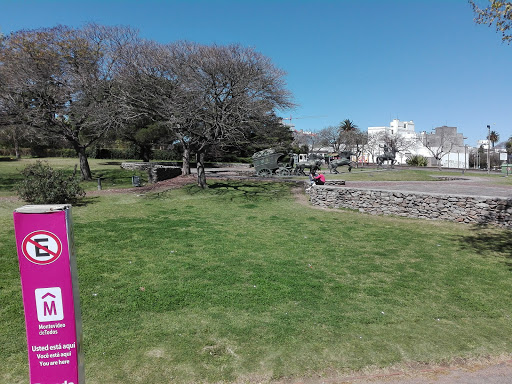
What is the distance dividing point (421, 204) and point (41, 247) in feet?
42.9

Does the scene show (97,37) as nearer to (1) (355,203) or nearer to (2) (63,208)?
(1) (355,203)

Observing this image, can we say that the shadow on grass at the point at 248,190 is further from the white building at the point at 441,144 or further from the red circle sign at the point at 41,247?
the white building at the point at 441,144

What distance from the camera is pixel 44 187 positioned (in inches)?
524

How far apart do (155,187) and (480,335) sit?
1885 centimetres

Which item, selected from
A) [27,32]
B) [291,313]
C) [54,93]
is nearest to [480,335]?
[291,313]

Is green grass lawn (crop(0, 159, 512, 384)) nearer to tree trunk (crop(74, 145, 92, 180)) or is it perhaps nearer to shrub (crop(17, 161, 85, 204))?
shrub (crop(17, 161, 85, 204))

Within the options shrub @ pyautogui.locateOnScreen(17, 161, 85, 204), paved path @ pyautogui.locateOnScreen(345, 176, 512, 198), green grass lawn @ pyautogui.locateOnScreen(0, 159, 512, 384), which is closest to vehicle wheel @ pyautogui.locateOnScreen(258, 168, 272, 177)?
paved path @ pyautogui.locateOnScreen(345, 176, 512, 198)

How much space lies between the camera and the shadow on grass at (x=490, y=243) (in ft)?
28.8

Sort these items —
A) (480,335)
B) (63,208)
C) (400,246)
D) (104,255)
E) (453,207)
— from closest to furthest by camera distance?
1. (63,208)
2. (480,335)
3. (104,255)
4. (400,246)
5. (453,207)

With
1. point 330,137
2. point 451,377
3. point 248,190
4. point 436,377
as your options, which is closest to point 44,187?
point 248,190

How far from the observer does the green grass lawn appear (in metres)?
4.11

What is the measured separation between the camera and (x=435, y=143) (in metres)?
68.8

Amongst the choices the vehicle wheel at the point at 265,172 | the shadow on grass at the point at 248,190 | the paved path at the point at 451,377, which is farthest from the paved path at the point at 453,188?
the paved path at the point at 451,377

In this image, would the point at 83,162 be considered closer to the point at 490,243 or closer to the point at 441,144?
the point at 490,243
